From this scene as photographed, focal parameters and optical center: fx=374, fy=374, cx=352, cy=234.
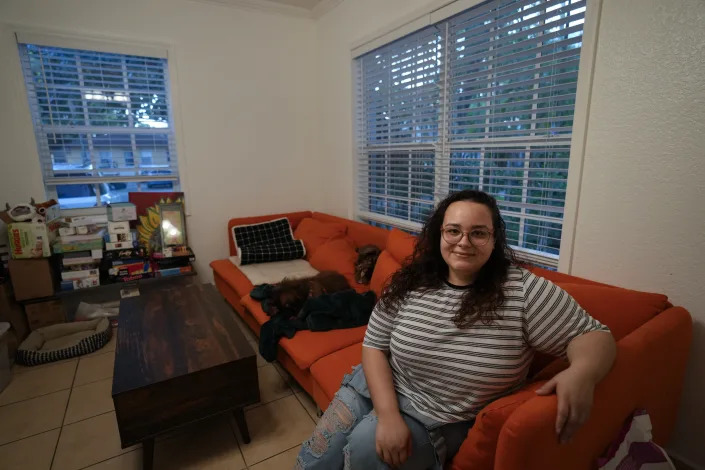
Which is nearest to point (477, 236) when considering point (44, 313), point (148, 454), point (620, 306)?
point (620, 306)

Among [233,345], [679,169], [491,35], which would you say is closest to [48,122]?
[233,345]

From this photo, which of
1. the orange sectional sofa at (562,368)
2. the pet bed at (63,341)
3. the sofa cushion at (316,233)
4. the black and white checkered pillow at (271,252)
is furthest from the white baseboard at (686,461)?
the pet bed at (63,341)

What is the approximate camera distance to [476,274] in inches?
45.1

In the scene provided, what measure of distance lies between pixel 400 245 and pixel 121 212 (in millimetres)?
2261

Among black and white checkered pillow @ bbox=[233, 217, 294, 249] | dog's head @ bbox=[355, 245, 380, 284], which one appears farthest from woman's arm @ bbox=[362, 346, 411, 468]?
black and white checkered pillow @ bbox=[233, 217, 294, 249]

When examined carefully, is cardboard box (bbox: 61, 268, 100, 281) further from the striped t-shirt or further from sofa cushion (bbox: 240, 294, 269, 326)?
the striped t-shirt

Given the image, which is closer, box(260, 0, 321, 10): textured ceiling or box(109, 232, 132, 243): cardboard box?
box(109, 232, 132, 243): cardboard box

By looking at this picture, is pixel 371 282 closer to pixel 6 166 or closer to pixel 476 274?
pixel 476 274

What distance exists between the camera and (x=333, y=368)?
1.66 m

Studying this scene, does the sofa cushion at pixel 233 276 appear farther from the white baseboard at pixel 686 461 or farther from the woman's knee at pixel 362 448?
the white baseboard at pixel 686 461

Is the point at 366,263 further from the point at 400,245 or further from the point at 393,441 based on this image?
the point at 393,441

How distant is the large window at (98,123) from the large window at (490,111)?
1.87 meters

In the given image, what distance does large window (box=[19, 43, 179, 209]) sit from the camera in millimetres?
2787

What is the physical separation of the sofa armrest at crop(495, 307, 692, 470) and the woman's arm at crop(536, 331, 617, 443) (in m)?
0.02
